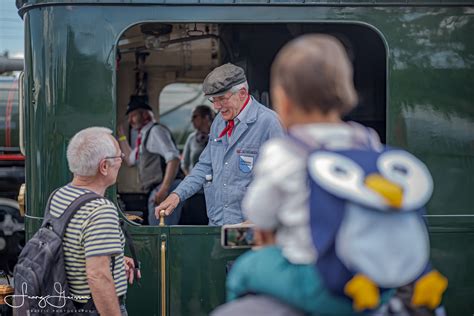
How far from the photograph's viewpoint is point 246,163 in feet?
13.6

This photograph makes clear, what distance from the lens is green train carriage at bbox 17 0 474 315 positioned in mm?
4094

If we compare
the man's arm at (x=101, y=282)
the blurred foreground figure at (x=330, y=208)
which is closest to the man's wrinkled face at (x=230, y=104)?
the man's arm at (x=101, y=282)

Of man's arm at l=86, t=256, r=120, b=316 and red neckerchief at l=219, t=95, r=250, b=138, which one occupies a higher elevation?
red neckerchief at l=219, t=95, r=250, b=138

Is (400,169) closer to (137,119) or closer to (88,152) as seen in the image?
(88,152)

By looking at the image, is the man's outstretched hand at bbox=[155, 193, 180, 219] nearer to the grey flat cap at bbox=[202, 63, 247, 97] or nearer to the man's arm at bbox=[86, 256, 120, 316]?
the grey flat cap at bbox=[202, 63, 247, 97]

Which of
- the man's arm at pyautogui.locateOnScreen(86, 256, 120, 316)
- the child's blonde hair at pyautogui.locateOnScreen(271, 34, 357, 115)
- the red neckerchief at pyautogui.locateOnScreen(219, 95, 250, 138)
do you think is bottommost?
the man's arm at pyautogui.locateOnScreen(86, 256, 120, 316)

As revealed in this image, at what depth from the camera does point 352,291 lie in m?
1.92

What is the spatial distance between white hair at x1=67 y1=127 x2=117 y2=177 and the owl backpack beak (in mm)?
1461

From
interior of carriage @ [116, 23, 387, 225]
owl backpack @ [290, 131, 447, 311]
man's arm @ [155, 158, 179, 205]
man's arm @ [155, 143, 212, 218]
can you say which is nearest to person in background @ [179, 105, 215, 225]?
man's arm @ [155, 158, 179, 205]

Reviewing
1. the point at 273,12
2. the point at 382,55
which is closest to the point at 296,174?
the point at 273,12

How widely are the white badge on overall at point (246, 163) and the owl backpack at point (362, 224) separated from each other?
213cm

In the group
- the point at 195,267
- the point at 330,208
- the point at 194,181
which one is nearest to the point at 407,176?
the point at 330,208

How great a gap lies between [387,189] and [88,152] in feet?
5.01
